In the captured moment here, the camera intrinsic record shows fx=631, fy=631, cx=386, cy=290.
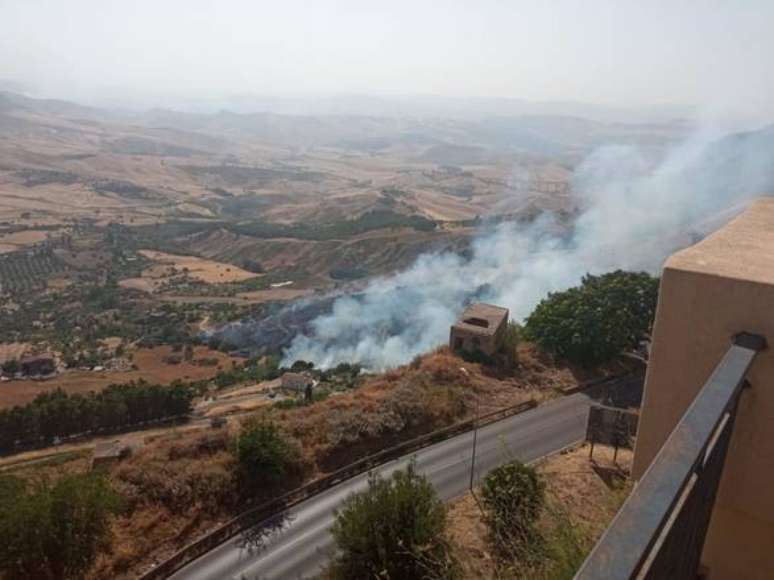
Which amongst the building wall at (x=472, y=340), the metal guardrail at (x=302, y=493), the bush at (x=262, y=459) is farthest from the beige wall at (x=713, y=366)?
the building wall at (x=472, y=340)

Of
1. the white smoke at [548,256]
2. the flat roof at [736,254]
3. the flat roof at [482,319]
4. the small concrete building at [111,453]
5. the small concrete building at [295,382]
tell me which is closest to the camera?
the flat roof at [736,254]

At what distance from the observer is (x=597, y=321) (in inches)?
1169

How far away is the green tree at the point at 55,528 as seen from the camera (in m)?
14.7

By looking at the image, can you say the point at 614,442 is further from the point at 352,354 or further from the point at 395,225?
the point at 395,225

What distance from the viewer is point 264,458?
20000 mm

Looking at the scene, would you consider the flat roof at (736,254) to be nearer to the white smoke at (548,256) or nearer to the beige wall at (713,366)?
the beige wall at (713,366)

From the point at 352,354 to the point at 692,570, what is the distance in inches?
2445

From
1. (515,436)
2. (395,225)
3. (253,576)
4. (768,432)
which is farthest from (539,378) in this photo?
(395,225)

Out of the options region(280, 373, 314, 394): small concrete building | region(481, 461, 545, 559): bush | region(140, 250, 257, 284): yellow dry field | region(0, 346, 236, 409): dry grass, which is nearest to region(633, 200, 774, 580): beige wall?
region(481, 461, 545, 559): bush

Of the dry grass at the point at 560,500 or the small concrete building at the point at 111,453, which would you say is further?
the small concrete building at the point at 111,453

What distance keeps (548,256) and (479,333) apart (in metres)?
48.8

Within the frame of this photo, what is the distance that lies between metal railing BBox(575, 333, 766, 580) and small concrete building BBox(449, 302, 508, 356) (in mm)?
24723

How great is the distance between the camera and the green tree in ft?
48.2

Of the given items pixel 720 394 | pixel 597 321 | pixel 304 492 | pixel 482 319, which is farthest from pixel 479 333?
pixel 720 394
